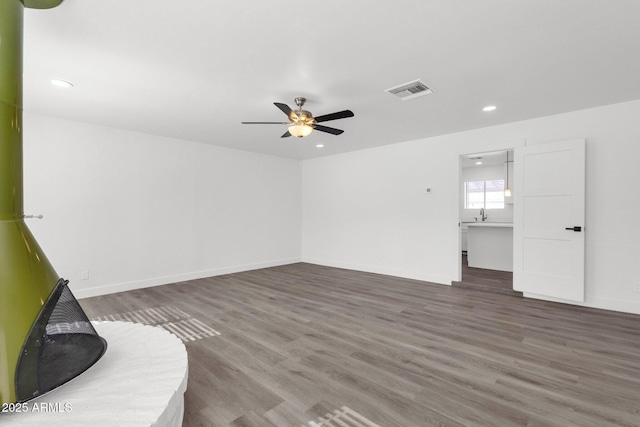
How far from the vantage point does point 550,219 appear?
13.7 feet

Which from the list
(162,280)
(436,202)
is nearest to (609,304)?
(436,202)

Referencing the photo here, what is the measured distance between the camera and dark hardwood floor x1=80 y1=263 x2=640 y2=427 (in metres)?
1.84

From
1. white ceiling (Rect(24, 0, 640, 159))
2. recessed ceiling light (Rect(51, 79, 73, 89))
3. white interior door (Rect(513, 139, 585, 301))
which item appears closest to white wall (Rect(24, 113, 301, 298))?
white ceiling (Rect(24, 0, 640, 159))

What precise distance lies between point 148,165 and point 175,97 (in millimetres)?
2147

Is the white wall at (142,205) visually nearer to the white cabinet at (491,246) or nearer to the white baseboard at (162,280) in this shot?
the white baseboard at (162,280)

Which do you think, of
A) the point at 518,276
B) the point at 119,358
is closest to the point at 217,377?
the point at 119,358

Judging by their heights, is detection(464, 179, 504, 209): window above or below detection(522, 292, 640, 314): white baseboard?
above

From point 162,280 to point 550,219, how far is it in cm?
635

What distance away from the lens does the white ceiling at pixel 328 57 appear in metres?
2.04

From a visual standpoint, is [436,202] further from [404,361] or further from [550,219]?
[404,361]

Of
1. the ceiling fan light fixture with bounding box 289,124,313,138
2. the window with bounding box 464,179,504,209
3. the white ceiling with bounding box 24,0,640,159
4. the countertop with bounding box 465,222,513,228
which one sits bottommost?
the countertop with bounding box 465,222,513,228

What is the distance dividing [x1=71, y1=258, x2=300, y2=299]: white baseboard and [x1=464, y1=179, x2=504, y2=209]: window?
618 cm

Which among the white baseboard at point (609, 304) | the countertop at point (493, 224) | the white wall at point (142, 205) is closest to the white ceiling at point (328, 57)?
the white wall at point (142, 205)

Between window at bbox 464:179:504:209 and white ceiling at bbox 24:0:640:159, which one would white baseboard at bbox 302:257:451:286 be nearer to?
white ceiling at bbox 24:0:640:159
